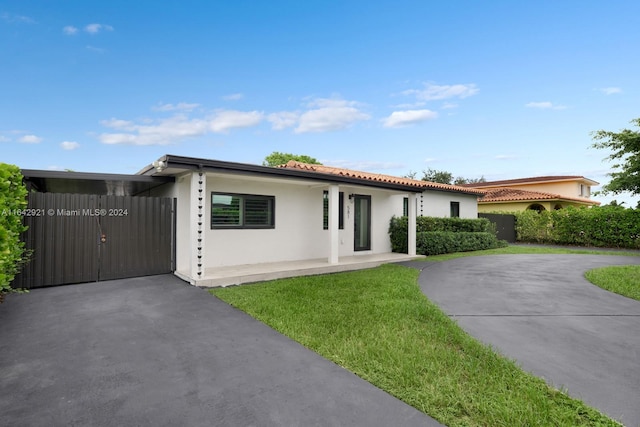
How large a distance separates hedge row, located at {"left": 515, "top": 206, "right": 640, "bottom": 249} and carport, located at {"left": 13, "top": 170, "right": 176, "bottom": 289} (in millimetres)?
20387

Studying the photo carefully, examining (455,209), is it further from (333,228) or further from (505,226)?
(333,228)

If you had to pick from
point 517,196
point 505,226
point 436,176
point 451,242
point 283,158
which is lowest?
point 451,242

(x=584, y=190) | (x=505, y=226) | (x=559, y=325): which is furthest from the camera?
(x=584, y=190)

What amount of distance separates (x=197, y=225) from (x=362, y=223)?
6.67 meters

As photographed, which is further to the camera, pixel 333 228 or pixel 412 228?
pixel 412 228

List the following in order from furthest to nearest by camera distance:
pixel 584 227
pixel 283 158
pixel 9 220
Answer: pixel 283 158
pixel 584 227
pixel 9 220

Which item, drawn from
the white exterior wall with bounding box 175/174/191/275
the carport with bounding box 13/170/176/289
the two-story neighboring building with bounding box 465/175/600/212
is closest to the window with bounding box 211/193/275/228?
the white exterior wall with bounding box 175/174/191/275

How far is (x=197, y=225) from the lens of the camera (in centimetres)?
710

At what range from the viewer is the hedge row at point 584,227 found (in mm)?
16188

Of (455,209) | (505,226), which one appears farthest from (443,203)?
(505,226)

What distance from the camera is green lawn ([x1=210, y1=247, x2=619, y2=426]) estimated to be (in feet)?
7.85

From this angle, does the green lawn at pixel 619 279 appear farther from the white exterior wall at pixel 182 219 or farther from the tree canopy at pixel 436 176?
the tree canopy at pixel 436 176

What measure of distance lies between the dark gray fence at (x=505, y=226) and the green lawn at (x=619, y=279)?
10.9 m

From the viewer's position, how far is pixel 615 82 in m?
11.9
